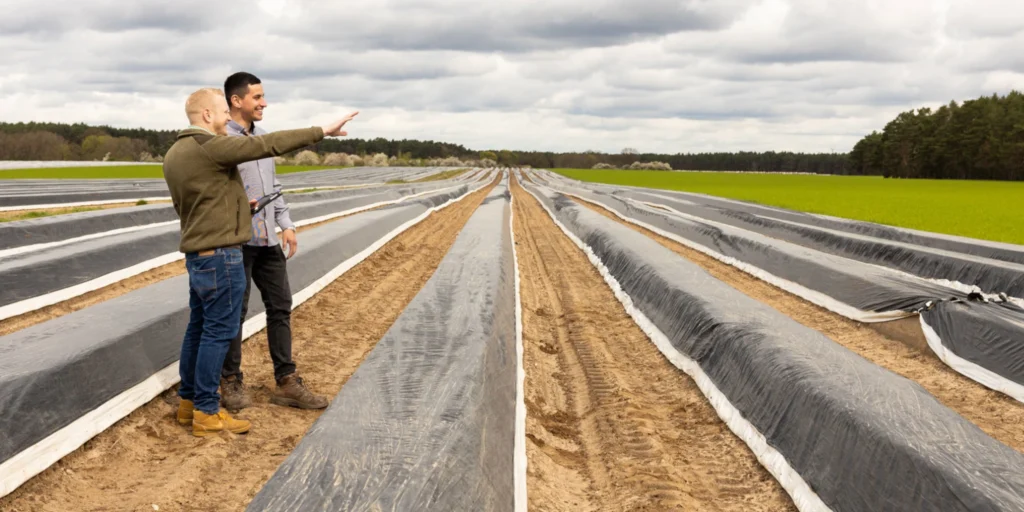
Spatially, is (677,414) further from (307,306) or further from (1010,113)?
(1010,113)

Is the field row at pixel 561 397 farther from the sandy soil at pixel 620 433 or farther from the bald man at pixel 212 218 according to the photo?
the bald man at pixel 212 218

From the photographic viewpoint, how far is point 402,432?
9.70ft

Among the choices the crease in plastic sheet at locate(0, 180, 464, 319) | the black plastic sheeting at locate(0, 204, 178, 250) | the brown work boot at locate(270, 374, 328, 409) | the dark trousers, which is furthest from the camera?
the black plastic sheeting at locate(0, 204, 178, 250)

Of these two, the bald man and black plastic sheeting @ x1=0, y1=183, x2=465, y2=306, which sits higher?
the bald man

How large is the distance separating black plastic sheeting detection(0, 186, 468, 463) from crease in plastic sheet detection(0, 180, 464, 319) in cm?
151

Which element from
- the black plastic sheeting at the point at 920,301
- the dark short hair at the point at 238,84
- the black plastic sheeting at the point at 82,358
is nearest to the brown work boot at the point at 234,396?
the black plastic sheeting at the point at 82,358

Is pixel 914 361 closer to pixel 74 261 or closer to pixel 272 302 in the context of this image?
pixel 272 302

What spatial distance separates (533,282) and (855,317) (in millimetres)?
4109

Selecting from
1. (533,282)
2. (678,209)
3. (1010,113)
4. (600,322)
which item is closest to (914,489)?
(600,322)

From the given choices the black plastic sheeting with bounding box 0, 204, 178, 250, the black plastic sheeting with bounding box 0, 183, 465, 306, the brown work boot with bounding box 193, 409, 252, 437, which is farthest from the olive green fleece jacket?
the black plastic sheeting with bounding box 0, 204, 178, 250

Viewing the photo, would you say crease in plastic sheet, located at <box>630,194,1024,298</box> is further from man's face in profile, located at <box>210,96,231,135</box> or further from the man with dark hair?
man's face in profile, located at <box>210,96,231,135</box>

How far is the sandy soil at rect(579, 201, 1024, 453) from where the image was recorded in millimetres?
4457

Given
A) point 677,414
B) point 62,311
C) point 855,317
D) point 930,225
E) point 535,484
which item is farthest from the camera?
point 930,225

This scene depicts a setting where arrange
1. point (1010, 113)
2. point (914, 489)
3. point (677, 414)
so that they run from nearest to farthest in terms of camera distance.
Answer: point (914, 489) < point (677, 414) < point (1010, 113)
